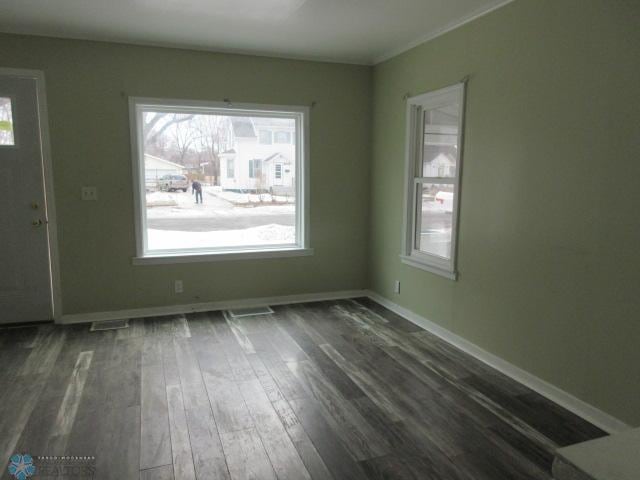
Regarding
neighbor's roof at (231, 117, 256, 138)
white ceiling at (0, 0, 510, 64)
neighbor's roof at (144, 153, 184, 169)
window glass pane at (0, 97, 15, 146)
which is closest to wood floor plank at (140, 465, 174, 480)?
white ceiling at (0, 0, 510, 64)

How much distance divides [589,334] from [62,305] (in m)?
4.05

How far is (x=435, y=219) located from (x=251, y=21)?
2163 millimetres

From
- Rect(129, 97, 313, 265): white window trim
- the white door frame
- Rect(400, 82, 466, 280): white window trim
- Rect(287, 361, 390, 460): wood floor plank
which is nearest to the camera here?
Rect(287, 361, 390, 460): wood floor plank

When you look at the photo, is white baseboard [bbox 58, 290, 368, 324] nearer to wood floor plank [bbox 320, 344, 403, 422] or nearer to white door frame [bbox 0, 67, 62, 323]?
white door frame [bbox 0, 67, 62, 323]

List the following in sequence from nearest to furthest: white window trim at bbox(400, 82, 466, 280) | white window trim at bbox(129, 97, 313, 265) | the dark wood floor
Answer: the dark wood floor → white window trim at bbox(400, 82, 466, 280) → white window trim at bbox(129, 97, 313, 265)

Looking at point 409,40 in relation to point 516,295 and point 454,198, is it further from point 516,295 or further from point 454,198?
point 516,295

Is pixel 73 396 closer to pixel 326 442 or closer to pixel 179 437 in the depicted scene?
pixel 179 437

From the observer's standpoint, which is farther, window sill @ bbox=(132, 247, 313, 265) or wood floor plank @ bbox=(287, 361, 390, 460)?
window sill @ bbox=(132, 247, 313, 265)

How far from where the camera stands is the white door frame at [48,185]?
145 inches

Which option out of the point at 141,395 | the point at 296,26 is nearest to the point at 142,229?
the point at 141,395

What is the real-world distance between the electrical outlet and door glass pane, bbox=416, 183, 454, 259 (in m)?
2.88

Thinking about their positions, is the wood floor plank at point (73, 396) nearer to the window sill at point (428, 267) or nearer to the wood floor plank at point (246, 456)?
the wood floor plank at point (246, 456)

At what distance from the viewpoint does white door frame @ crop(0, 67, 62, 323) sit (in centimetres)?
368

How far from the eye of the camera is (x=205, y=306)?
14.4 feet
